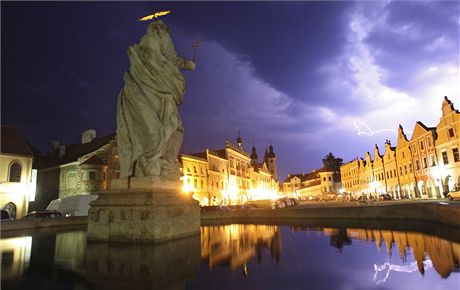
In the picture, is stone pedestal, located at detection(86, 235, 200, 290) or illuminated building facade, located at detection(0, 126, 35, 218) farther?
illuminated building facade, located at detection(0, 126, 35, 218)

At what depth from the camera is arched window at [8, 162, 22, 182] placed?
126 ft

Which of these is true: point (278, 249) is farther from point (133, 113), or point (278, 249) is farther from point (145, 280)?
point (133, 113)

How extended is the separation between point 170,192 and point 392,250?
6556 millimetres

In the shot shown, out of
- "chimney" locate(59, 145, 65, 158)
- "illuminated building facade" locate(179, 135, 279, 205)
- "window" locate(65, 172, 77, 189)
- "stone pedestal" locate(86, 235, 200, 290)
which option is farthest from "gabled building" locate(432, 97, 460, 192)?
"chimney" locate(59, 145, 65, 158)

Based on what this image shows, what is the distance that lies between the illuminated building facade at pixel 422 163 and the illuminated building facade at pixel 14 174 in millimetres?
56186

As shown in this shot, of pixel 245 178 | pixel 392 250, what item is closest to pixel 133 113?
pixel 392 250

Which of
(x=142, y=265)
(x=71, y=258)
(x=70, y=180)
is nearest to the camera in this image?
(x=142, y=265)

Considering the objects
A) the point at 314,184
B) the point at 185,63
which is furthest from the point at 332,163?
the point at 185,63

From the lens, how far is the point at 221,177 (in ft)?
245

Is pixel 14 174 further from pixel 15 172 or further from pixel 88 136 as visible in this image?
pixel 88 136

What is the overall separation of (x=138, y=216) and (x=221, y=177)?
66054 millimetres

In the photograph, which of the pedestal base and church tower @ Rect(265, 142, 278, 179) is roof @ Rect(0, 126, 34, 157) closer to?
the pedestal base

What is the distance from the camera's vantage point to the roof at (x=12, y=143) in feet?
126

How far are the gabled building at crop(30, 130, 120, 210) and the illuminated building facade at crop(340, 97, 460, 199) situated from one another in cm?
4810
